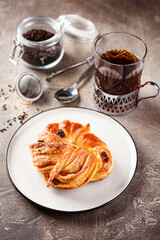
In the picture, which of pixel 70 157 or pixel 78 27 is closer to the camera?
pixel 70 157

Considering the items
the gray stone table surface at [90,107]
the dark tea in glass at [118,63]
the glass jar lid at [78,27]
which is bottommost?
the gray stone table surface at [90,107]

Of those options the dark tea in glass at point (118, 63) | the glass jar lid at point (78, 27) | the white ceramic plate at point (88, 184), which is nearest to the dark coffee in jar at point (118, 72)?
the dark tea in glass at point (118, 63)

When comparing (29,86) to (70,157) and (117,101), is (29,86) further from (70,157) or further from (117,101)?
(70,157)

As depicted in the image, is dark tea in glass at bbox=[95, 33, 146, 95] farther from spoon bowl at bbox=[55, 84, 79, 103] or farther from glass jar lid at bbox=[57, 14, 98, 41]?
glass jar lid at bbox=[57, 14, 98, 41]

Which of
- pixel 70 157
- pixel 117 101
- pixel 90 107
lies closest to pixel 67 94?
pixel 90 107

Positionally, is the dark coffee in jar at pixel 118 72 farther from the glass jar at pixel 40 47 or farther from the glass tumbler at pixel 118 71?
the glass jar at pixel 40 47

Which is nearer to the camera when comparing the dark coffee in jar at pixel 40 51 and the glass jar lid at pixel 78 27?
the dark coffee in jar at pixel 40 51

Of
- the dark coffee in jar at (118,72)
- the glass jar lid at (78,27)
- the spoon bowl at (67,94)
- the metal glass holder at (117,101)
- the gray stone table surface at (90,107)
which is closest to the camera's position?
the gray stone table surface at (90,107)

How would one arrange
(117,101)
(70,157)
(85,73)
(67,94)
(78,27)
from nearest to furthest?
(70,157) < (117,101) < (67,94) < (85,73) < (78,27)

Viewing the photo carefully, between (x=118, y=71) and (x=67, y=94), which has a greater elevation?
(x=118, y=71)
